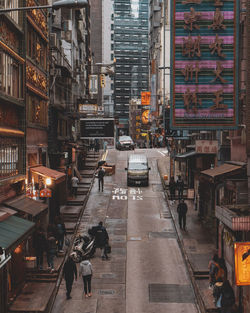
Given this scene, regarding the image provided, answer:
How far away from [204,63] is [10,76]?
8.25 m

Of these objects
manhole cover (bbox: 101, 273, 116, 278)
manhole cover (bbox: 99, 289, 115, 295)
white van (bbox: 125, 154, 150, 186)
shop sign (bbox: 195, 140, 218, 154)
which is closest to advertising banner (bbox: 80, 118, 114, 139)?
white van (bbox: 125, 154, 150, 186)

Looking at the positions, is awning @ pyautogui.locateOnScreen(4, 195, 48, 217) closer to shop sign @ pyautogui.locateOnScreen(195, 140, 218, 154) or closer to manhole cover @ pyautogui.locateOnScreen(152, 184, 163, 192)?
shop sign @ pyautogui.locateOnScreen(195, 140, 218, 154)

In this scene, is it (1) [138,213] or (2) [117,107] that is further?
(2) [117,107]

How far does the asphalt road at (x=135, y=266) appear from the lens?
1628cm

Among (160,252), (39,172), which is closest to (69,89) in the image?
(39,172)

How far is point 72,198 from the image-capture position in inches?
1385

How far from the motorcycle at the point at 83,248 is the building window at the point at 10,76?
25.0 ft

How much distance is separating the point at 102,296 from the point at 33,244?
519 cm

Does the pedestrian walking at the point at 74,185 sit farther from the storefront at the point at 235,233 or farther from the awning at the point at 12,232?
the storefront at the point at 235,233

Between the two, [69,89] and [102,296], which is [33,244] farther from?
[69,89]

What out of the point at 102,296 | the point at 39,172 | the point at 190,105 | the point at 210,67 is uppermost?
the point at 210,67

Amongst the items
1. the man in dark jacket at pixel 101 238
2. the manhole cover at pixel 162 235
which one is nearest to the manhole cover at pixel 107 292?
the man in dark jacket at pixel 101 238

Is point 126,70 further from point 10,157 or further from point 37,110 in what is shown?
point 10,157

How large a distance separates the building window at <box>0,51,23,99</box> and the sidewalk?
11061 mm
